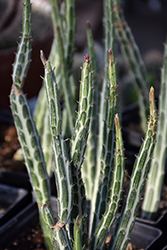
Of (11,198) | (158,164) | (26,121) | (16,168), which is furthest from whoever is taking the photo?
(16,168)

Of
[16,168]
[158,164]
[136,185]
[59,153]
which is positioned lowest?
[16,168]

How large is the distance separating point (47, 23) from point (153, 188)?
1.03 meters

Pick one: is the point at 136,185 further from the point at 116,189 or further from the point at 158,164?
the point at 158,164

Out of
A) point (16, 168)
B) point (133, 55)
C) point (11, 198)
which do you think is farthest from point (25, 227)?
point (133, 55)

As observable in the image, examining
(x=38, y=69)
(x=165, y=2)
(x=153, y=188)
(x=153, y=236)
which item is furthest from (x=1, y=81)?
(x=165, y=2)

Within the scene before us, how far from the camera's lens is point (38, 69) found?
1.75 metres

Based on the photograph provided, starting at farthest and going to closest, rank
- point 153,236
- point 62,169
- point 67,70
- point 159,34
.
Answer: point 159,34 < point 67,70 < point 153,236 < point 62,169

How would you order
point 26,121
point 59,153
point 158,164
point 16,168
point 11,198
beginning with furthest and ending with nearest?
point 16,168 → point 11,198 → point 158,164 → point 26,121 → point 59,153

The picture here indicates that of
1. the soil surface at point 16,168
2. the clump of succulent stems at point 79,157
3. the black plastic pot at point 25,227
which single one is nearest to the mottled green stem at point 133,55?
the clump of succulent stems at point 79,157

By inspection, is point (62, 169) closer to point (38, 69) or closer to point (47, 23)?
point (38, 69)

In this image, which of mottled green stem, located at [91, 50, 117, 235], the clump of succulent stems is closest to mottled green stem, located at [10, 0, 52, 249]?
the clump of succulent stems

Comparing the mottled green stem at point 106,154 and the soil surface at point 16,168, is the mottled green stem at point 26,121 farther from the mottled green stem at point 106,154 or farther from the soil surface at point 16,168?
the soil surface at point 16,168

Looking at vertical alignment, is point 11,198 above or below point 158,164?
below

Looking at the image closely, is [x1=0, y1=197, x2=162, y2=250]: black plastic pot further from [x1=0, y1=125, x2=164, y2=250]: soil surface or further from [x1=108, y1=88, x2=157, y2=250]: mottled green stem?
[x1=108, y1=88, x2=157, y2=250]: mottled green stem
